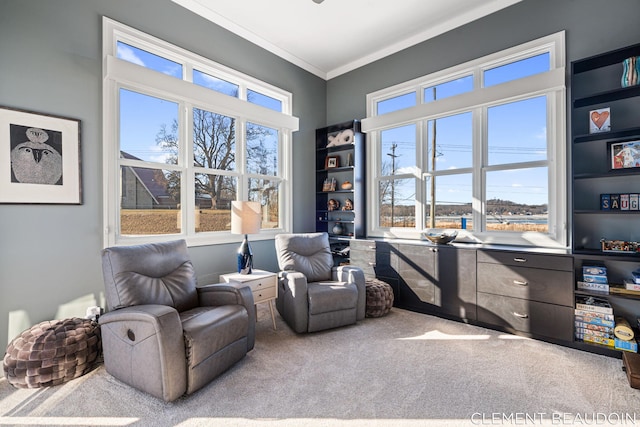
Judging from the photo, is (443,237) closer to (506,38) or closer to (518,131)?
(518,131)

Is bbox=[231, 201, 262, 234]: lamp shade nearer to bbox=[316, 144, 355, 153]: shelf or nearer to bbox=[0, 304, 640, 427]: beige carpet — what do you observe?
bbox=[0, 304, 640, 427]: beige carpet

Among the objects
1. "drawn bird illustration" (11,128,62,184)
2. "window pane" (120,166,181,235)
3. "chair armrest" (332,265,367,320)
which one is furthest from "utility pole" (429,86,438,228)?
"drawn bird illustration" (11,128,62,184)

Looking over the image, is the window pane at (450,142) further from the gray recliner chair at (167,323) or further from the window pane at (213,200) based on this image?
the gray recliner chair at (167,323)

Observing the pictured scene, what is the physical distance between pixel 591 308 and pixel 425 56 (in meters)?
3.34

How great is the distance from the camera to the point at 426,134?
13.7 feet

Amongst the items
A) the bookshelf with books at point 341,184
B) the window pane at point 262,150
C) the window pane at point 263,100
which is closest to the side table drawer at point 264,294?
the bookshelf with books at point 341,184

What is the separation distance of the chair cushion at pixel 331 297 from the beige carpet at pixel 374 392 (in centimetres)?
36

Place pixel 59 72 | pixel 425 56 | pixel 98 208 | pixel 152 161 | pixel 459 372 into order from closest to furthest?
pixel 459 372 < pixel 59 72 < pixel 98 208 < pixel 152 161 < pixel 425 56

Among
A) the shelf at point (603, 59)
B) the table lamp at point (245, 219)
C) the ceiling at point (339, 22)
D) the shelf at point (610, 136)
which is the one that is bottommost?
the table lamp at point (245, 219)

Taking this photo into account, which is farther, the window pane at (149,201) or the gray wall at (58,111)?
the window pane at (149,201)

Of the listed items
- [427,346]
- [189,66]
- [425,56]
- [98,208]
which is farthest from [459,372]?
[189,66]

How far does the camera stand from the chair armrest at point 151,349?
1897 millimetres

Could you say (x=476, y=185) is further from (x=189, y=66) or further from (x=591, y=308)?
(x=189, y=66)

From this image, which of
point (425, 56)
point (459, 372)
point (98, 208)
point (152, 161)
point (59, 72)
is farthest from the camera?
point (425, 56)
